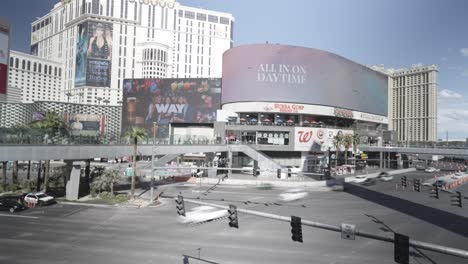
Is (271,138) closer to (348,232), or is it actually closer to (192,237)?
(192,237)

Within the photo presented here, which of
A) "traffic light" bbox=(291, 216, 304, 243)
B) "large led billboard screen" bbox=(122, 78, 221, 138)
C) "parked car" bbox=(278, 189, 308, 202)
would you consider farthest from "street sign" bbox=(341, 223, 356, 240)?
"large led billboard screen" bbox=(122, 78, 221, 138)

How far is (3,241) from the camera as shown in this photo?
26.2 metres

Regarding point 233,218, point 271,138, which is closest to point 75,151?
point 233,218

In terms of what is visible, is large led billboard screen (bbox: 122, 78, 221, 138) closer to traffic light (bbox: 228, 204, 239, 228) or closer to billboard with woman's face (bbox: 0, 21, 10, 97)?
billboard with woman's face (bbox: 0, 21, 10, 97)

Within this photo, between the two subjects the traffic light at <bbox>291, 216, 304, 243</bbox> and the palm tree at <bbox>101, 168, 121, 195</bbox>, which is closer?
the traffic light at <bbox>291, 216, 304, 243</bbox>

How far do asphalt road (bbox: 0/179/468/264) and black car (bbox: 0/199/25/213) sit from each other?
112 centimetres

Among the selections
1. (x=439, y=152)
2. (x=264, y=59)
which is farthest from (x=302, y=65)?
(x=439, y=152)

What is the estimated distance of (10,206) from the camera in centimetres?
3731

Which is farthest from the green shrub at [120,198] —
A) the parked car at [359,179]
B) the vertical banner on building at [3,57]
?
the parked car at [359,179]

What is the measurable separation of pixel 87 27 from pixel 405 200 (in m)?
208

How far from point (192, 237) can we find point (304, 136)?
72890 millimetres

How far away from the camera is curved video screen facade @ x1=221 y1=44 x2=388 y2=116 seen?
97.7 metres

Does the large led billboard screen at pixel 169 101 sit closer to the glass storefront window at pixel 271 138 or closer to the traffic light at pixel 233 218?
the glass storefront window at pixel 271 138

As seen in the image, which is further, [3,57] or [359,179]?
[359,179]
